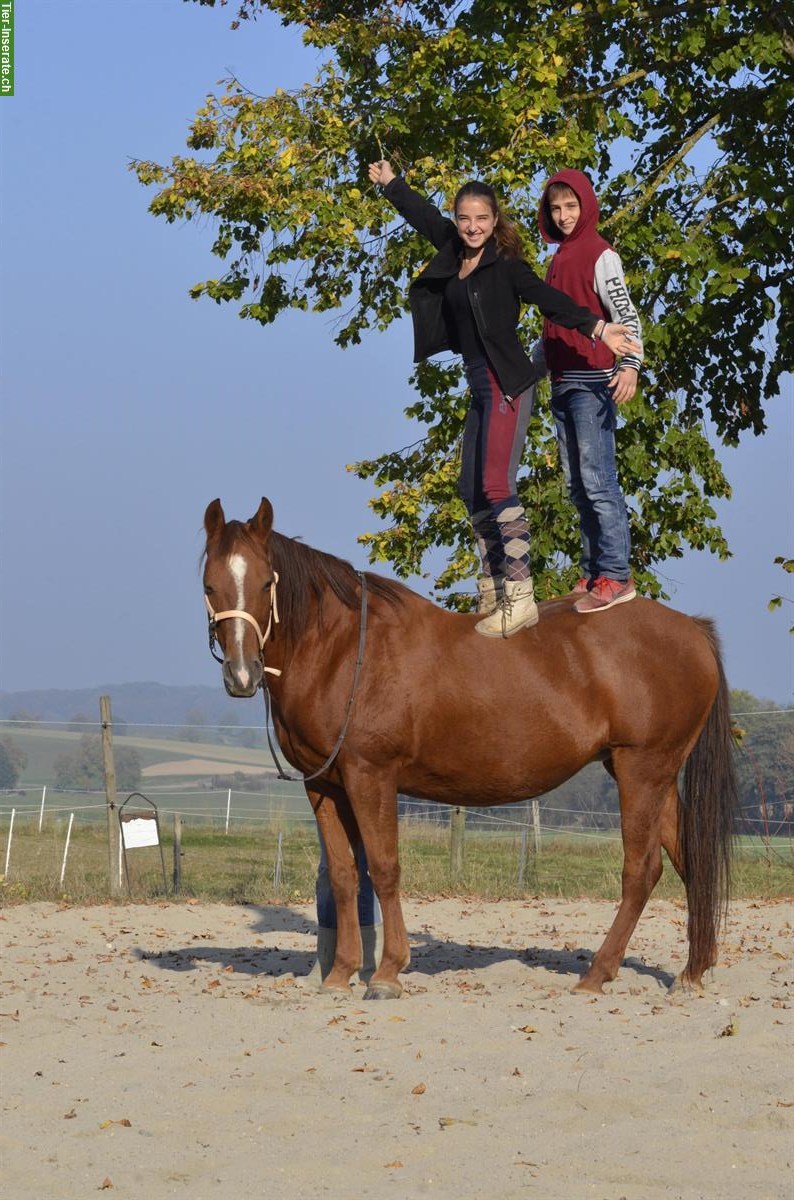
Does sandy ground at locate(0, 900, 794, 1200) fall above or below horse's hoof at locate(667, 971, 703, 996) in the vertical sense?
below

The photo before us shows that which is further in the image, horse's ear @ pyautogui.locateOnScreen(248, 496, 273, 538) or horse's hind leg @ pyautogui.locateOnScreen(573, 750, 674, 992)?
horse's hind leg @ pyautogui.locateOnScreen(573, 750, 674, 992)

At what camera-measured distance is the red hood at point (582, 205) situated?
730cm

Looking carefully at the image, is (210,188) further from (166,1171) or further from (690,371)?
(166,1171)

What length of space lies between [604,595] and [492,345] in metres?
1.46

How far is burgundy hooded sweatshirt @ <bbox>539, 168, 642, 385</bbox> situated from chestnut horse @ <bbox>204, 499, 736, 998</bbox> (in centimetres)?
127

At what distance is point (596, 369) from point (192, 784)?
1189 inches

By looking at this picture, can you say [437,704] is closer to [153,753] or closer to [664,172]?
[664,172]

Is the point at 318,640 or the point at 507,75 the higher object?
the point at 507,75

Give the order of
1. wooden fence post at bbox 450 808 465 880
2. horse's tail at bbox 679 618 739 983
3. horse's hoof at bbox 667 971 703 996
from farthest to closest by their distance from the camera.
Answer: wooden fence post at bbox 450 808 465 880 < horse's tail at bbox 679 618 739 983 < horse's hoof at bbox 667 971 703 996

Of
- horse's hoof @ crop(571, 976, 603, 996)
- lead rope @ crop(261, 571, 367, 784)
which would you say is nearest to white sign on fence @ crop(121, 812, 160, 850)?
A: lead rope @ crop(261, 571, 367, 784)

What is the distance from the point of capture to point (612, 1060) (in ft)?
19.7

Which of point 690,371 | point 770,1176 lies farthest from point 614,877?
point 770,1176

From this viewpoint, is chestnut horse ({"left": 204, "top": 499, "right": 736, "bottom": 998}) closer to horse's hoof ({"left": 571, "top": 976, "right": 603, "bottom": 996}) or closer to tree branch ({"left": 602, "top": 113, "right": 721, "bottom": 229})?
horse's hoof ({"left": 571, "top": 976, "right": 603, "bottom": 996})

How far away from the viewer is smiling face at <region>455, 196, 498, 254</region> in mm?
7070
